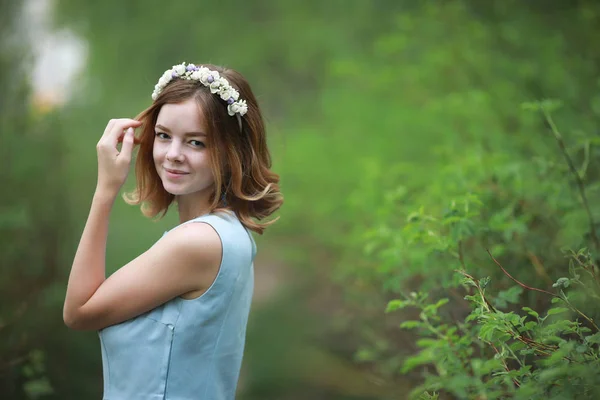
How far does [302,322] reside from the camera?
216 inches

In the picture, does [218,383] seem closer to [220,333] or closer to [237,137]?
[220,333]

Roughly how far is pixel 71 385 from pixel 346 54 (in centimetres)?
404

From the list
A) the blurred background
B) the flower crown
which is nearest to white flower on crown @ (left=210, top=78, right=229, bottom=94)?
the flower crown

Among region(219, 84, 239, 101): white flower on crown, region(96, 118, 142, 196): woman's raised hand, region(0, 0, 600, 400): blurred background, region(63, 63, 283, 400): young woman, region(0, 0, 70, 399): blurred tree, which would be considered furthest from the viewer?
region(0, 0, 70, 399): blurred tree

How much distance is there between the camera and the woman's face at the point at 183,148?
194 cm

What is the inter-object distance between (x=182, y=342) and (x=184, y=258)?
0.25m

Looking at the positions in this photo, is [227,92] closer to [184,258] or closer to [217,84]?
[217,84]

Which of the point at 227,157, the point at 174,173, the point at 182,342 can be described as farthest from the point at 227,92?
the point at 182,342

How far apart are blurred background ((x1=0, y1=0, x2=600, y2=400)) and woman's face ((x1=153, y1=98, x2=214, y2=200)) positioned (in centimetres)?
86

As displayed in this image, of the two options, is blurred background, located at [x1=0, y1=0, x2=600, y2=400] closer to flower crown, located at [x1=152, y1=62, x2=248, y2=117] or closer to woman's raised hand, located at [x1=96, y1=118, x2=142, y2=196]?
flower crown, located at [x1=152, y1=62, x2=248, y2=117]

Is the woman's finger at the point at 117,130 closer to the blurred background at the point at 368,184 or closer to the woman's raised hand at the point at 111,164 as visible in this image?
the woman's raised hand at the point at 111,164

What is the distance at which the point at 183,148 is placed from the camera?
1949mm

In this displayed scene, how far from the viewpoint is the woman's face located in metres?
1.94

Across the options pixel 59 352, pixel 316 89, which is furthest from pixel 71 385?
pixel 316 89
